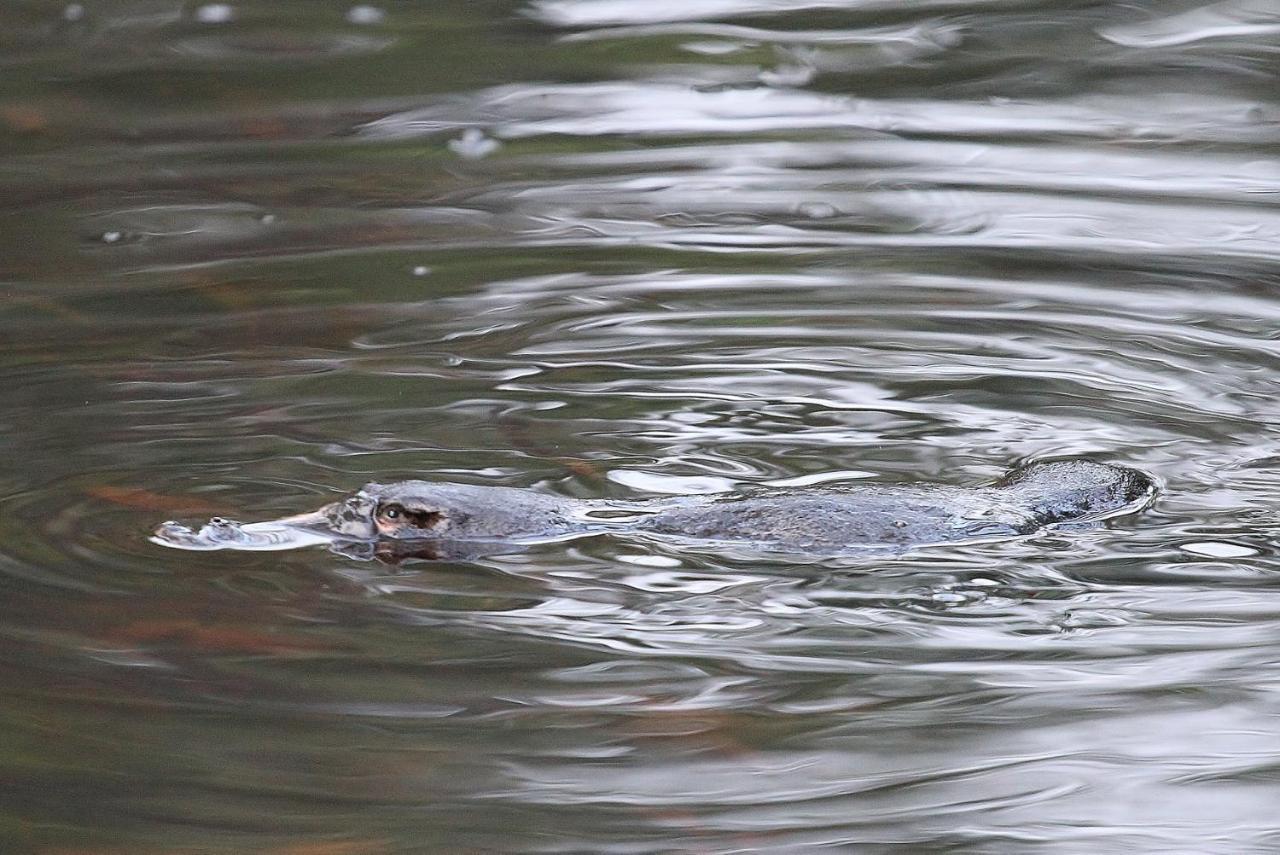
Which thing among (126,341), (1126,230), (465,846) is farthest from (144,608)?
(1126,230)

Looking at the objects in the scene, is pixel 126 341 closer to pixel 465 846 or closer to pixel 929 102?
pixel 465 846

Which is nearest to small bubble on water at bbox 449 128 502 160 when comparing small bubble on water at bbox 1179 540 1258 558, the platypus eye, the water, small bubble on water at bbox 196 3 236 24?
the water

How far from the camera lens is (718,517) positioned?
5410 mm

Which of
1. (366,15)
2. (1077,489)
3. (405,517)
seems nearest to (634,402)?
(405,517)

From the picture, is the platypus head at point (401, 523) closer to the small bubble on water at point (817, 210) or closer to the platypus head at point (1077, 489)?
the platypus head at point (1077, 489)

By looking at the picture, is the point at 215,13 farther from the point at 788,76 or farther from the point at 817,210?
the point at 817,210

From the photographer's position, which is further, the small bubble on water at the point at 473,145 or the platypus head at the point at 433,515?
the small bubble on water at the point at 473,145

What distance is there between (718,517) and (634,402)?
4.13 feet

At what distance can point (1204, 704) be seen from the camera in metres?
4.57

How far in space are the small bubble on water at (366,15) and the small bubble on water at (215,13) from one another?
854mm

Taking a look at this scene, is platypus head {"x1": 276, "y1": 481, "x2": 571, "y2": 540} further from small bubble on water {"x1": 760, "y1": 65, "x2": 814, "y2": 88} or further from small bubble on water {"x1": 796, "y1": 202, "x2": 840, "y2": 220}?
small bubble on water {"x1": 760, "y1": 65, "x2": 814, "y2": 88}

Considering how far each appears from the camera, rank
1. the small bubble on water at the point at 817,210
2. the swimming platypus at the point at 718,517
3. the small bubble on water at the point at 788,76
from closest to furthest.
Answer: the swimming platypus at the point at 718,517 → the small bubble on water at the point at 817,210 → the small bubble on water at the point at 788,76

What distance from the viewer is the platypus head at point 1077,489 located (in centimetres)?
541

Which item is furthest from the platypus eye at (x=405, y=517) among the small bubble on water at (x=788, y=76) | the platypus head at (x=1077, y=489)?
the small bubble on water at (x=788, y=76)
